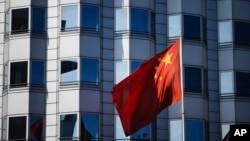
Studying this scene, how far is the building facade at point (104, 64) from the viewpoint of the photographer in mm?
37188

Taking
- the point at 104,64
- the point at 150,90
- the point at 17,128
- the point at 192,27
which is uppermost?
the point at 192,27

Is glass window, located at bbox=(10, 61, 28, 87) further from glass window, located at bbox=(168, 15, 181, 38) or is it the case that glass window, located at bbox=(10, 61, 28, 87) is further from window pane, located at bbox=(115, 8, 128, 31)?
glass window, located at bbox=(168, 15, 181, 38)

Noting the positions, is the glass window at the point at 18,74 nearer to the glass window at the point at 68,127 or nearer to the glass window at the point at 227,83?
the glass window at the point at 68,127

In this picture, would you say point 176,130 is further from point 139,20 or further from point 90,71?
point 139,20

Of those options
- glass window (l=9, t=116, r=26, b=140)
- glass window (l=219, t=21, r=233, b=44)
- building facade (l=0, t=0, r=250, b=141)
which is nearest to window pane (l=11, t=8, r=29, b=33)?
building facade (l=0, t=0, r=250, b=141)

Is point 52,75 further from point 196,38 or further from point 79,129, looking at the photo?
point 196,38

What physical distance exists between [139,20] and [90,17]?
326 cm

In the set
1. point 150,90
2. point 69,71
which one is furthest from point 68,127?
point 150,90

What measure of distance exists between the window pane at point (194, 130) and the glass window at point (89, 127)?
6.01m

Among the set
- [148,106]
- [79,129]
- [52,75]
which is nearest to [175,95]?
[148,106]

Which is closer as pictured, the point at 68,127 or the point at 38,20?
the point at 68,127

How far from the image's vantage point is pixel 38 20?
38812 mm

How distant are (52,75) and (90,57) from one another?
2787mm

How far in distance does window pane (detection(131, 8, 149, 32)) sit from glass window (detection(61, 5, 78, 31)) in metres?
3.75
